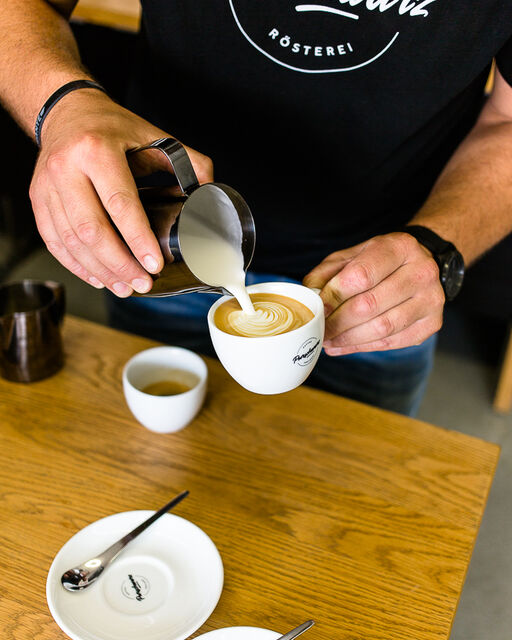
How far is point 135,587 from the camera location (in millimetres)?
832

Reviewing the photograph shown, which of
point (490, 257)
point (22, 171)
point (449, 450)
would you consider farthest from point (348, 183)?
point (22, 171)

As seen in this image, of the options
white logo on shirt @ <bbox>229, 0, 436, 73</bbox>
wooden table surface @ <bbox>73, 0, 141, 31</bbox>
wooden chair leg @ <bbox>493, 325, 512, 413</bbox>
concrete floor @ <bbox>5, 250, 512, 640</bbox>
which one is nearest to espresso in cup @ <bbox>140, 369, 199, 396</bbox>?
white logo on shirt @ <bbox>229, 0, 436, 73</bbox>

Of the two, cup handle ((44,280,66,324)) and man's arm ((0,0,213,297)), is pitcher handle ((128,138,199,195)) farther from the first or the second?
cup handle ((44,280,66,324))

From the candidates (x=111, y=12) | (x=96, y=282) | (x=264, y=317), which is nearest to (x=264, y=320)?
(x=264, y=317)

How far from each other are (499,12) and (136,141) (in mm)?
712

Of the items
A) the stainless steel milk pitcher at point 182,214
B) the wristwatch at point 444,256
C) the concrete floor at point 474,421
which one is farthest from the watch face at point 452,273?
the concrete floor at point 474,421

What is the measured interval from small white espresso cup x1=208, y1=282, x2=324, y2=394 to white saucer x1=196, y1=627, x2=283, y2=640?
30 centimetres

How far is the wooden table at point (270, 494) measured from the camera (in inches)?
33.0

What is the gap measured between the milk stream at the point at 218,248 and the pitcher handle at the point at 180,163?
4cm

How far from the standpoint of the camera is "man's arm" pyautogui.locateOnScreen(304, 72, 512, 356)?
0.94 m

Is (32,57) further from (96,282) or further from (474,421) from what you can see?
(474,421)

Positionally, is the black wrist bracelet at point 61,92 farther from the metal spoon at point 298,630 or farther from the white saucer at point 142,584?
the metal spoon at point 298,630

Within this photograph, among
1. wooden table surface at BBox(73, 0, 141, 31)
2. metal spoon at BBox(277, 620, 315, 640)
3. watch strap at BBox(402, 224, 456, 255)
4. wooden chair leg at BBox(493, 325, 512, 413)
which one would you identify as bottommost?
wooden chair leg at BBox(493, 325, 512, 413)

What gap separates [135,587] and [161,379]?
403mm
